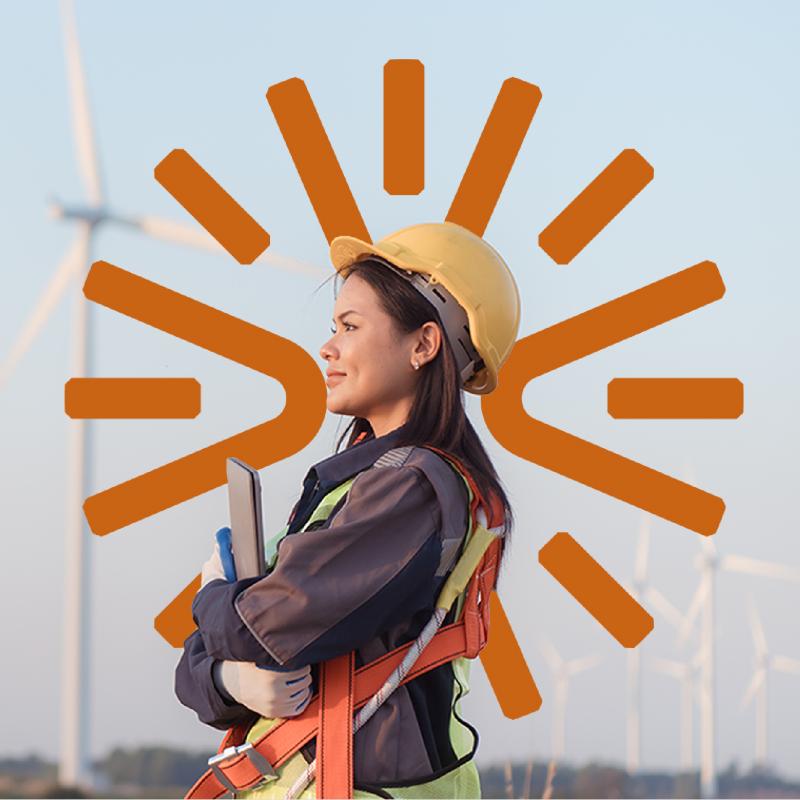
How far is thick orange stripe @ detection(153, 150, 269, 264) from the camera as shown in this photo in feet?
22.1

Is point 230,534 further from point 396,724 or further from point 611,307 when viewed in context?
point 611,307

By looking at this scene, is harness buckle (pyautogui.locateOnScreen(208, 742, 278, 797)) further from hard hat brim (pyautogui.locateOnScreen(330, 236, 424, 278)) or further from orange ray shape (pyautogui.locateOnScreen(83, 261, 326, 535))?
hard hat brim (pyautogui.locateOnScreen(330, 236, 424, 278))

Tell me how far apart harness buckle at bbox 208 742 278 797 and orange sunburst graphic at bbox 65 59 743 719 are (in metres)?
1.36

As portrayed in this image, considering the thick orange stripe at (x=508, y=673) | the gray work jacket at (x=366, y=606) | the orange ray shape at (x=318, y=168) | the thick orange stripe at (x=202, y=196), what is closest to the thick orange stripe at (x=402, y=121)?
the orange ray shape at (x=318, y=168)

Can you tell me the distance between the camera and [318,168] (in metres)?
6.74

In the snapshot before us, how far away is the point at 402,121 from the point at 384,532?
2.57 m

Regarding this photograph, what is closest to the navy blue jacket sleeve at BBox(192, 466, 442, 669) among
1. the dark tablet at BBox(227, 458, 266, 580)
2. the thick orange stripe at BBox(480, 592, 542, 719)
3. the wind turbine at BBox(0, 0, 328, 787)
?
the dark tablet at BBox(227, 458, 266, 580)

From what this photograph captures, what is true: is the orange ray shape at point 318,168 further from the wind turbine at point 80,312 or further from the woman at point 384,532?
the wind turbine at point 80,312

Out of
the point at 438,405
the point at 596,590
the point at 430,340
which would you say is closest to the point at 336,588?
the point at 438,405

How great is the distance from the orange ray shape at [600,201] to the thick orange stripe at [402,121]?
594mm

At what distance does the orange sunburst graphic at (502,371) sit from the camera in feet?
21.8

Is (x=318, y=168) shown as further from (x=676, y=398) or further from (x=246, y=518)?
(x=246, y=518)

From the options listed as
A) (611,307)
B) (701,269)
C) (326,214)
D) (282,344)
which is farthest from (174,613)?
(701,269)

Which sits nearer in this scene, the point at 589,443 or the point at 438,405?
the point at 438,405
